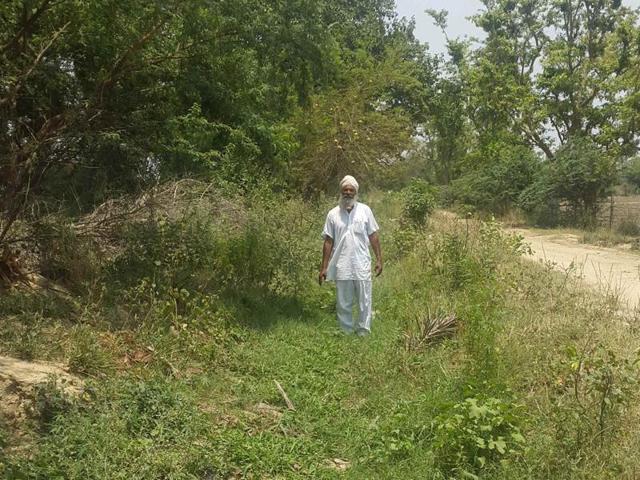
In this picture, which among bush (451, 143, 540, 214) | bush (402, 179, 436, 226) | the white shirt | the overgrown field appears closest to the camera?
the overgrown field

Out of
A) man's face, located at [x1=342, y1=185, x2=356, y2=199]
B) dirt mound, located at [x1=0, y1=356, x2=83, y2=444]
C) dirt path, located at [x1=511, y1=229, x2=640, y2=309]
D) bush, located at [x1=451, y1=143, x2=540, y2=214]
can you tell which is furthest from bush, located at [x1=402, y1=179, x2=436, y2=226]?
bush, located at [x1=451, y1=143, x2=540, y2=214]

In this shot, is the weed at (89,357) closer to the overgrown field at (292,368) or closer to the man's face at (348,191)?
the overgrown field at (292,368)

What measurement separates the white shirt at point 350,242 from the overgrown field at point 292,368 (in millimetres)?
665

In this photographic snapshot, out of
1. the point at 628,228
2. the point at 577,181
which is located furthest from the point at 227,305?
the point at 577,181

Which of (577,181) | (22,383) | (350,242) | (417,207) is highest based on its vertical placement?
(577,181)

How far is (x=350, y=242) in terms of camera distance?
659cm

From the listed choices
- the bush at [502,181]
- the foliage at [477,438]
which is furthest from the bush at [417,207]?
the bush at [502,181]

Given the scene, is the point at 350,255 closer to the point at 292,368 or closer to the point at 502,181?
the point at 292,368

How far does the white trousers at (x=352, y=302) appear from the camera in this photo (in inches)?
259

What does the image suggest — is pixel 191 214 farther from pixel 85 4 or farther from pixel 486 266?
pixel 486 266

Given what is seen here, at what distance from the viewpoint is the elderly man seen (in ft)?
21.6

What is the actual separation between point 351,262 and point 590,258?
11.3 m

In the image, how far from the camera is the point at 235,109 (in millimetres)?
10422

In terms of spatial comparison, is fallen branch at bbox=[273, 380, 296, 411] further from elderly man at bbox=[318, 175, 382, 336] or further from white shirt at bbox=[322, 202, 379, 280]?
white shirt at bbox=[322, 202, 379, 280]
